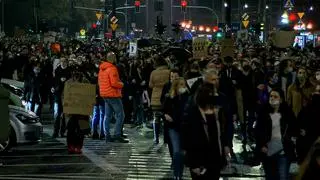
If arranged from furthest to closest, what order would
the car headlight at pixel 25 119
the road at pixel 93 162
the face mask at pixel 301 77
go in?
1. the car headlight at pixel 25 119
2. the face mask at pixel 301 77
3. the road at pixel 93 162

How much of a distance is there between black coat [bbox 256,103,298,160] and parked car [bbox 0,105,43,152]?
631cm

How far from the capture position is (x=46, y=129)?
19.0 m

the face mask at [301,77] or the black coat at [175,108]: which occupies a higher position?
the face mask at [301,77]

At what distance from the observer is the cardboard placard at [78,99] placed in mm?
14586

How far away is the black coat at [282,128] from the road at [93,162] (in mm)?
2451

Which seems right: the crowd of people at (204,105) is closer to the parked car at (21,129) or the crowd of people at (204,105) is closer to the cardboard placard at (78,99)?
the cardboard placard at (78,99)

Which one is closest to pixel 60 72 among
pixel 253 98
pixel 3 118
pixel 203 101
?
pixel 253 98

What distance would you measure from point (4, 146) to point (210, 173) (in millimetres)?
6993

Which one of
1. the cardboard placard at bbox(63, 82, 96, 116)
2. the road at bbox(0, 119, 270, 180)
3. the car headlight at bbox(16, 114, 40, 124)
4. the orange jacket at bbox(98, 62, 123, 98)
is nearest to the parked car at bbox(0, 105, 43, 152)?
the car headlight at bbox(16, 114, 40, 124)

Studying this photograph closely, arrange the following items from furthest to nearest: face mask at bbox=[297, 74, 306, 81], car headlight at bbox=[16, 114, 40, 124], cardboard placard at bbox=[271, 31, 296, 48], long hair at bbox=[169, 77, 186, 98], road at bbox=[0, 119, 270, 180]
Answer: cardboard placard at bbox=[271, 31, 296, 48]
car headlight at bbox=[16, 114, 40, 124]
face mask at bbox=[297, 74, 306, 81]
road at bbox=[0, 119, 270, 180]
long hair at bbox=[169, 77, 186, 98]

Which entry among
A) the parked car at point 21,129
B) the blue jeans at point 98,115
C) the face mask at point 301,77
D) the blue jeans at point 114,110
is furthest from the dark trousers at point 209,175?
the blue jeans at point 98,115

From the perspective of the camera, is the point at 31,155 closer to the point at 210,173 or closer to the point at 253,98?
the point at 253,98

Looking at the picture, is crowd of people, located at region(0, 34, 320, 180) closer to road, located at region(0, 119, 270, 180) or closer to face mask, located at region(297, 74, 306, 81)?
face mask, located at region(297, 74, 306, 81)

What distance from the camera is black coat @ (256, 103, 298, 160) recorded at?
9328 mm
